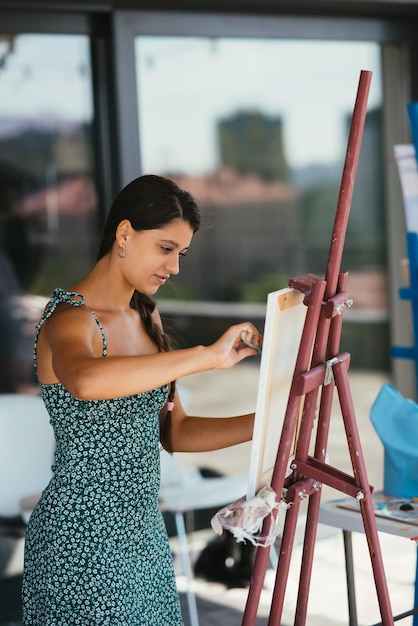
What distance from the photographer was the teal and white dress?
5.60 ft

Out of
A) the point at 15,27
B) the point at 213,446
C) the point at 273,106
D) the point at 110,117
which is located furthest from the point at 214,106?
the point at 213,446

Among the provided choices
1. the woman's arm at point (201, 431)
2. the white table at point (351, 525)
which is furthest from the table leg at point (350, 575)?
the woman's arm at point (201, 431)

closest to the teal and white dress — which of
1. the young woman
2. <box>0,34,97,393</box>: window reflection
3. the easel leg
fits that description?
→ the young woman

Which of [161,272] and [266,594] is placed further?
[266,594]

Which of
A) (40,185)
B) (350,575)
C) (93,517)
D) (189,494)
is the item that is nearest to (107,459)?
(93,517)

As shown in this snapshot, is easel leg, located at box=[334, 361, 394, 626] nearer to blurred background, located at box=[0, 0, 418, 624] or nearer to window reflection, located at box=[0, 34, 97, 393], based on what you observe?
blurred background, located at box=[0, 0, 418, 624]

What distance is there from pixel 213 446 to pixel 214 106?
2554 mm

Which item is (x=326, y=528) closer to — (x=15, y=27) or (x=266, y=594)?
(x=266, y=594)

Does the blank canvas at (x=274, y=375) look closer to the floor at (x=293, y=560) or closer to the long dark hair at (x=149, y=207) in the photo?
the long dark hair at (x=149, y=207)

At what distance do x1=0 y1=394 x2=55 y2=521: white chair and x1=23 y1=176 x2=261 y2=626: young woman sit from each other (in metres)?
1.63

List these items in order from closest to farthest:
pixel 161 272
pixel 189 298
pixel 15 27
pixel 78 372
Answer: pixel 78 372 < pixel 161 272 < pixel 15 27 < pixel 189 298

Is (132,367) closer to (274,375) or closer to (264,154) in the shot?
(274,375)

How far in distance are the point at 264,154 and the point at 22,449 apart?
1.80 metres

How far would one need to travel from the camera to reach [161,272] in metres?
1.75
